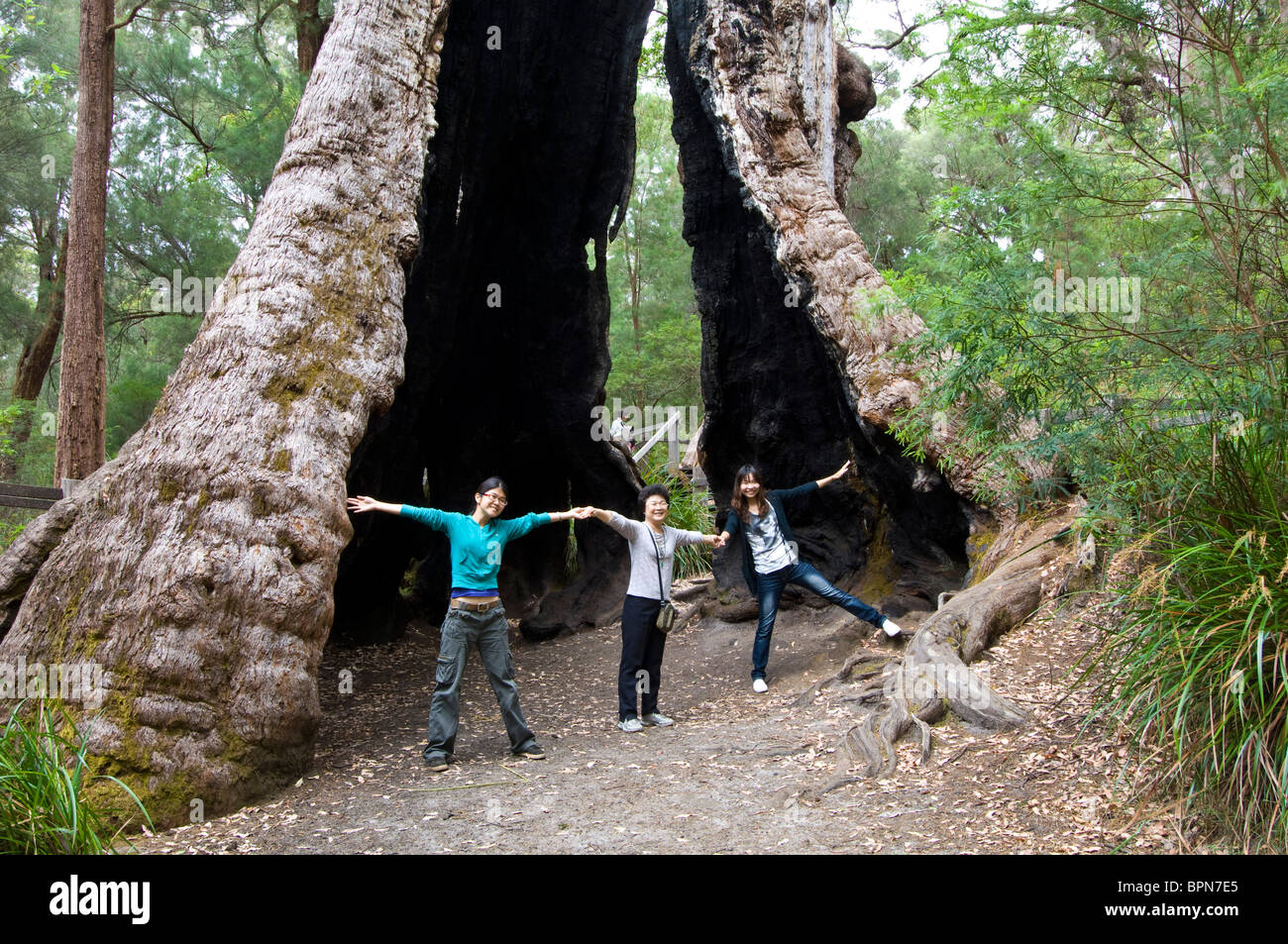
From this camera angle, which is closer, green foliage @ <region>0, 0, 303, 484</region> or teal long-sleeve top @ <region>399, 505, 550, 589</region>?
teal long-sleeve top @ <region>399, 505, 550, 589</region>

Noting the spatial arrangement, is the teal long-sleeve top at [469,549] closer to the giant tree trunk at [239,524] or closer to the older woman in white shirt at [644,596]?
the giant tree trunk at [239,524]

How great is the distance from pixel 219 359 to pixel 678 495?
7.84m

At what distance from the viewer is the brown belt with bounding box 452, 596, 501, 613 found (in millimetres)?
4715

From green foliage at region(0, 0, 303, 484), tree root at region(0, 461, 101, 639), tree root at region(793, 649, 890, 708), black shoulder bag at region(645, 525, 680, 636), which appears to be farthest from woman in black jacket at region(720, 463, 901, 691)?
green foliage at region(0, 0, 303, 484)

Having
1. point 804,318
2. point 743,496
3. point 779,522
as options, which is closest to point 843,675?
point 779,522

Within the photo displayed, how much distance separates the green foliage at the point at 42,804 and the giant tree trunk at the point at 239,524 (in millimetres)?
403

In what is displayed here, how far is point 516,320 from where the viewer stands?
33.0ft

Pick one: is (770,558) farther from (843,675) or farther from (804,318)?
(804,318)

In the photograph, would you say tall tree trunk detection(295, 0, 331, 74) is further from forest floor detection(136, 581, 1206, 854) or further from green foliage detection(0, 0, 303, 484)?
forest floor detection(136, 581, 1206, 854)

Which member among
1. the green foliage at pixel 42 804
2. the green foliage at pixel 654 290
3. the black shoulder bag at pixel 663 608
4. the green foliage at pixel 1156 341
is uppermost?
the green foliage at pixel 654 290

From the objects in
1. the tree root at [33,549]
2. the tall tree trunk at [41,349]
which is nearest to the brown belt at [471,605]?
the tree root at [33,549]

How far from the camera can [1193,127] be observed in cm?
477

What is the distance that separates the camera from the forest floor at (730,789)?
3.35 meters

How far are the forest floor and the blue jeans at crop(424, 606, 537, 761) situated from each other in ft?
0.59
